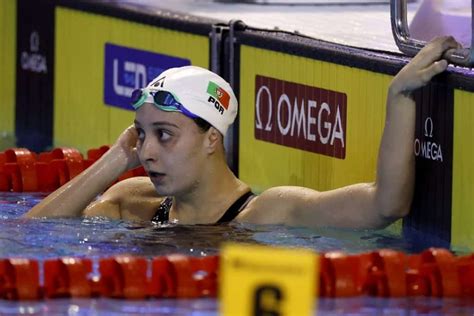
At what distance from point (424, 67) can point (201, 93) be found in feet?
2.68

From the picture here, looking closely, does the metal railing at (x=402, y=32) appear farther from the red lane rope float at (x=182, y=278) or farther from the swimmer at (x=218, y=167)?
the red lane rope float at (x=182, y=278)

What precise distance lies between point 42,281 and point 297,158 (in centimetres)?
218

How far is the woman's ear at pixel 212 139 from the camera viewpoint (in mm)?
5270

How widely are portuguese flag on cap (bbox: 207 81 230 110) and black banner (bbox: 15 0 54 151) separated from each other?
3.16 meters

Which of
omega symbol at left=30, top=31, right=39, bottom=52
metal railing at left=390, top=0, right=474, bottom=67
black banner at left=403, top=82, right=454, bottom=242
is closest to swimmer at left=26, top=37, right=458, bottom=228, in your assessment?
black banner at left=403, top=82, right=454, bottom=242

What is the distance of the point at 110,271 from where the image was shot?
171 inches

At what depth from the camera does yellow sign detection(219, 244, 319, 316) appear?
258cm

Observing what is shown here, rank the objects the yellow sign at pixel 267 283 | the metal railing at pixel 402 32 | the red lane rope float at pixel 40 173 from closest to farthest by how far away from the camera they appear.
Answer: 1. the yellow sign at pixel 267 283
2. the metal railing at pixel 402 32
3. the red lane rope float at pixel 40 173

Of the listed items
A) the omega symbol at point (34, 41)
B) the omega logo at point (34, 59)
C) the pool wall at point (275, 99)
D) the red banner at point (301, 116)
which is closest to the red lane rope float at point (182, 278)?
the pool wall at point (275, 99)

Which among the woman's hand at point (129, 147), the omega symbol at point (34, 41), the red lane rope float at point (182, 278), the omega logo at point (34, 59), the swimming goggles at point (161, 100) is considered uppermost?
the swimming goggles at point (161, 100)

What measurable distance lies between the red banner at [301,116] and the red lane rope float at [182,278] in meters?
1.61

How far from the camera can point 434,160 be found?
5.24 m

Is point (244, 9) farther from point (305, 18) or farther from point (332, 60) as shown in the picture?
point (332, 60)

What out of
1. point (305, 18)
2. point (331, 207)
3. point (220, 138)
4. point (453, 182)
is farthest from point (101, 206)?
point (305, 18)
